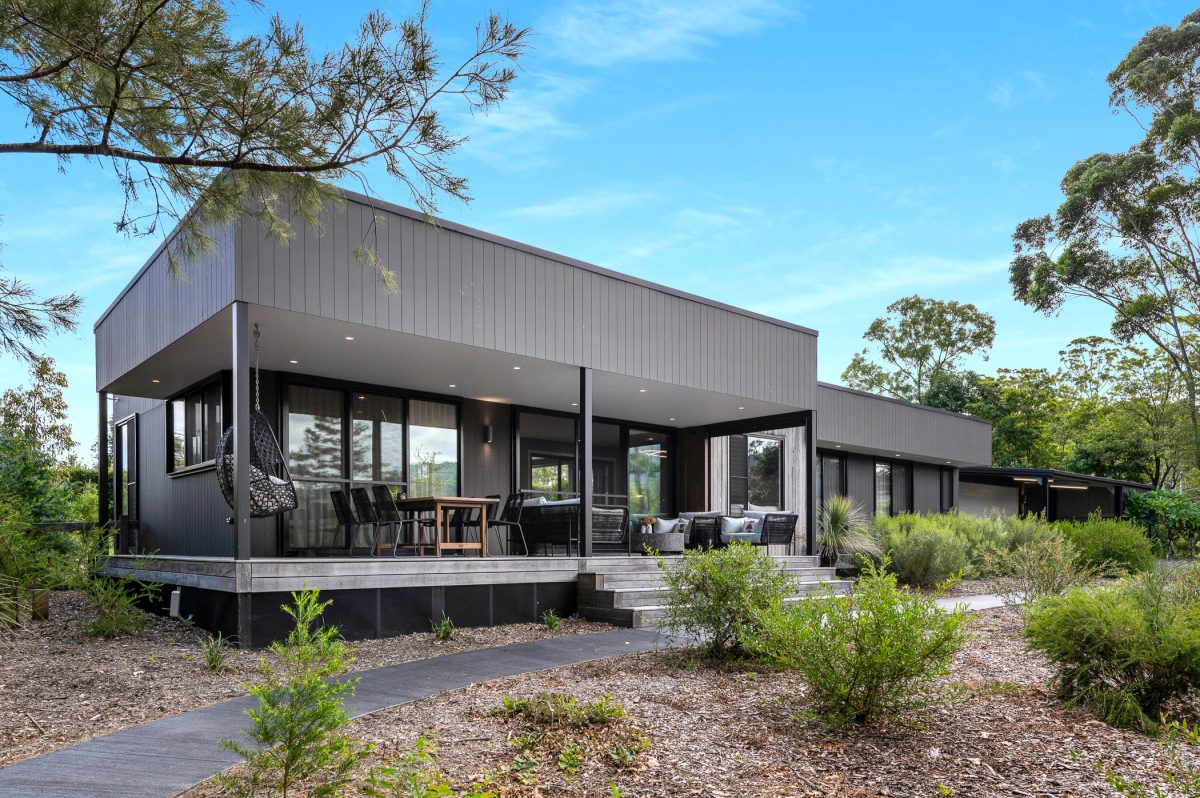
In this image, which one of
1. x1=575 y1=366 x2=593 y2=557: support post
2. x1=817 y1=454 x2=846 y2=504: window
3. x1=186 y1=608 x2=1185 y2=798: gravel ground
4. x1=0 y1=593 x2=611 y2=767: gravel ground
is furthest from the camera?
x1=817 y1=454 x2=846 y2=504: window

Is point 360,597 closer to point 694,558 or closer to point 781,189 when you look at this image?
point 694,558

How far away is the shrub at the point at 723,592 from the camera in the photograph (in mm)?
5742

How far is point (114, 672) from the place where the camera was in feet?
18.0

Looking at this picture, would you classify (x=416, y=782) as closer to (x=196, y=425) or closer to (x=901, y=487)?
(x=196, y=425)

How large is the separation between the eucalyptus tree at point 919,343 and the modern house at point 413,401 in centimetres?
2246

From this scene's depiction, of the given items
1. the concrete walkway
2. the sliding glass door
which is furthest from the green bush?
the concrete walkway

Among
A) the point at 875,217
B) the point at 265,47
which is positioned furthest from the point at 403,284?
the point at 875,217

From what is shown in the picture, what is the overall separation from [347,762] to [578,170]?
13.8 meters

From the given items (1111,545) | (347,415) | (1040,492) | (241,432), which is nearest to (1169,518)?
(1040,492)

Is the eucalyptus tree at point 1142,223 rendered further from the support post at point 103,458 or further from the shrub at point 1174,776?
the support post at point 103,458

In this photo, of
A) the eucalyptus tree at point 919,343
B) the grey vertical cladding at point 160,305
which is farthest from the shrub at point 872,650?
the eucalyptus tree at point 919,343

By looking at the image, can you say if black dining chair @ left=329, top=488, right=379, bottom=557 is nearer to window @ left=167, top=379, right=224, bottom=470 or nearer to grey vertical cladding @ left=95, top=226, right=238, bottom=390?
window @ left=167, top=379, right=224, bottom=470

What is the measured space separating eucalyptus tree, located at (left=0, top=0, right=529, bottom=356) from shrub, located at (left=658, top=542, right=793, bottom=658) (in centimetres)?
299

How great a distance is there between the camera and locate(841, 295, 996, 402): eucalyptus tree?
1361 inches
